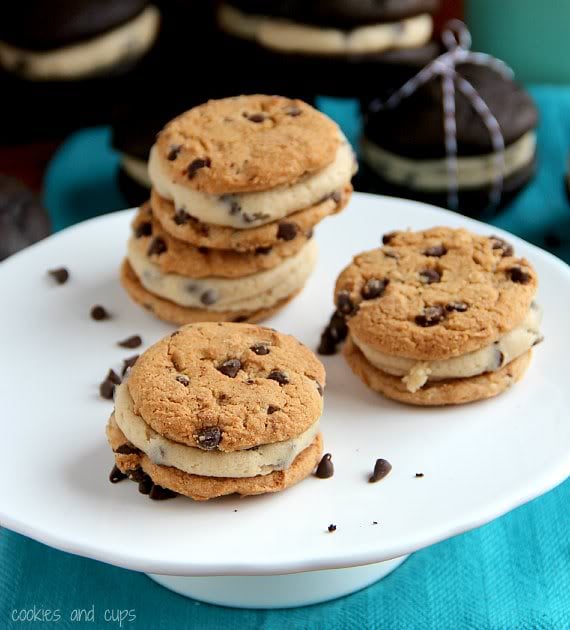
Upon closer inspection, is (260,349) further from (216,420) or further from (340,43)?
(340,43)

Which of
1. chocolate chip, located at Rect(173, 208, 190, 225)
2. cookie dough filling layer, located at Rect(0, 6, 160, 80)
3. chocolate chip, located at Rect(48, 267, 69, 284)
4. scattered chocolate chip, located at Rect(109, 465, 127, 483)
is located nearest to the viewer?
scattered chocolate chip, located at Rect(109, 465, 127, 483)

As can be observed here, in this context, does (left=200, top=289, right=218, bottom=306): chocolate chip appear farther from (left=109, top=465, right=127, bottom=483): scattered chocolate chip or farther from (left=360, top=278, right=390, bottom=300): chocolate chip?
(left=109, top=465, right=127, bottom=483): scattered chocolate chip

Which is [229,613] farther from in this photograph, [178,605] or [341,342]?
[341,342]

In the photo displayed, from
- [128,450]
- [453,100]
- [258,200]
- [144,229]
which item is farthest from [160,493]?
[453,100]

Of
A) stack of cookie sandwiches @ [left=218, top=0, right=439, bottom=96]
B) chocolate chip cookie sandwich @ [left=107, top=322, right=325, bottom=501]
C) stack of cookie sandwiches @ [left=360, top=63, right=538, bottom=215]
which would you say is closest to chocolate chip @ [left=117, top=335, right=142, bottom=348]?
chocolate chip cookie sandwich @ [left=107, top=322, right=325, bottom=501]

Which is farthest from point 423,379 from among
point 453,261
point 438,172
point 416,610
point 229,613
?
point 438,172

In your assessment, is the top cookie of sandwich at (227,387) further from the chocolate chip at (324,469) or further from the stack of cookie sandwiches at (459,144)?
the stack of cookie sandwiches at (459,144)
